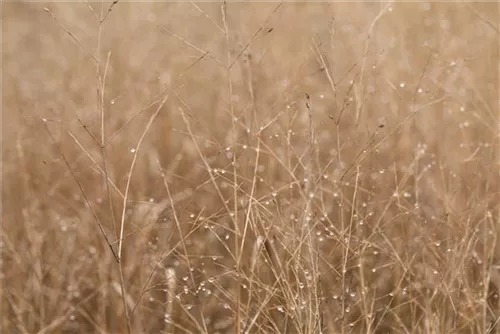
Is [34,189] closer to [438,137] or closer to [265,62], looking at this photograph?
[265,62]

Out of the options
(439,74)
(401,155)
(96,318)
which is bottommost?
(96,318)

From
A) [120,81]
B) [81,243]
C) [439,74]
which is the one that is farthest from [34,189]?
[439,74]

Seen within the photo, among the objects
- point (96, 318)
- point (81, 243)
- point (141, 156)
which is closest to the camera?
point (96, 318)

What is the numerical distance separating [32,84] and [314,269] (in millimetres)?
1985

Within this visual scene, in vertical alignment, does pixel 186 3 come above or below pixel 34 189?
above

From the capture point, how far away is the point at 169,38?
2.83 meters

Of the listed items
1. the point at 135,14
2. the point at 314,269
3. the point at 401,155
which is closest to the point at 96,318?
the point at 314,269

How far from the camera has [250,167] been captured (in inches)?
77.5

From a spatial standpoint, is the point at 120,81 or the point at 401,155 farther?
the point at 120,81

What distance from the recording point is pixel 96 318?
1569mm

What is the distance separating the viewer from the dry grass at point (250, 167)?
49.1 inches

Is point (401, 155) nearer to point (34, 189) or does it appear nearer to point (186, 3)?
point (34, 189)

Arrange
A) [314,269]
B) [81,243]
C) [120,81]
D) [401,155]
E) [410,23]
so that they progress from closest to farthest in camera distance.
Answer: [314,269] < [81,243] < [401,155] < [120,81] < [410,23]

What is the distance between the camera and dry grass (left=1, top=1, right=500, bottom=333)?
125cm
